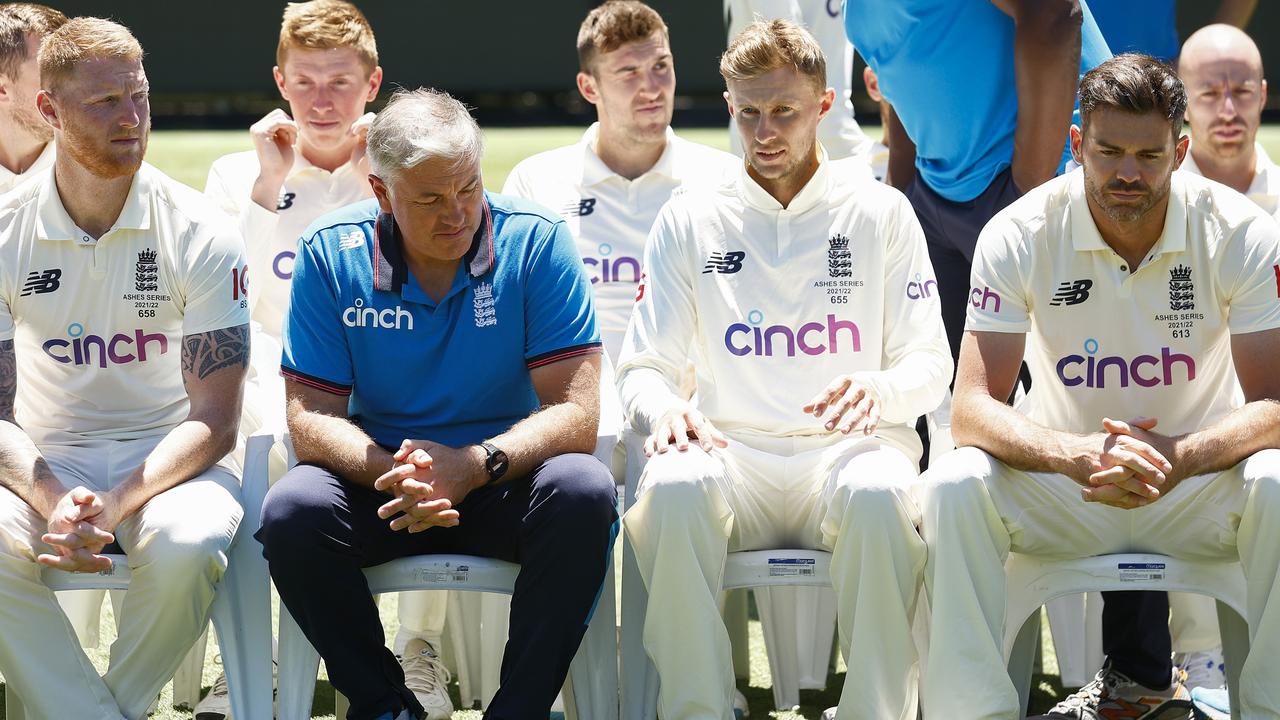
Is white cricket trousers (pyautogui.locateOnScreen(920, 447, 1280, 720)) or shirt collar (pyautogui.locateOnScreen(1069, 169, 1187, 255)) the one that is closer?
white cricket trousers (pyautogui.locateOnScreen(920, 447, 1280, 720))

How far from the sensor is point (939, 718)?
3.39 meters

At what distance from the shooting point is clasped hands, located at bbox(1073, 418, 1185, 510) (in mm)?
3383

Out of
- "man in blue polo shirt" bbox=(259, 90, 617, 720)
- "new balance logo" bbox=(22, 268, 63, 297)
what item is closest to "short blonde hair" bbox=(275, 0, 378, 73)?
"man in blue polo shirt" bbox=(259, 90, 617, 720)

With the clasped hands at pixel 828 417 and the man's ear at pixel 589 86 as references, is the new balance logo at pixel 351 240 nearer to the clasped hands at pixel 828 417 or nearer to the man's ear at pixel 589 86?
the clasped hands at pixel 828 417

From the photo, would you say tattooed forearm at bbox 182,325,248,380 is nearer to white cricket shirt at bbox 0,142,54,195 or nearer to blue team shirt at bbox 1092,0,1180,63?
white cricket shirt at bbox 0,142,54,195

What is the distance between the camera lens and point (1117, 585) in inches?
135

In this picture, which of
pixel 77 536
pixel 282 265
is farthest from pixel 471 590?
pixel 282 265

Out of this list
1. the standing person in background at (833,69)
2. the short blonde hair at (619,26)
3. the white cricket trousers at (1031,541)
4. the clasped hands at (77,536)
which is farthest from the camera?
the standing person in background at (833,69)

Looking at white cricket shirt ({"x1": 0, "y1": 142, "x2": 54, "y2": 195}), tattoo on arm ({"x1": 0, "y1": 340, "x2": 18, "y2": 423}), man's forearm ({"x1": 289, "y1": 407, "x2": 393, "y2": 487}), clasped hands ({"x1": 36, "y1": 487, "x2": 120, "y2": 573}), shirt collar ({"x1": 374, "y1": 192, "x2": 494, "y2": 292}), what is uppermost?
white cricket shirt ({"x1": 0, "y1": 142, "x2": 54, "y2": 195})

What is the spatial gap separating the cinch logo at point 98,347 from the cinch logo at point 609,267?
5.11 feet

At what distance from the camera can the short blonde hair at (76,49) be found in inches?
149

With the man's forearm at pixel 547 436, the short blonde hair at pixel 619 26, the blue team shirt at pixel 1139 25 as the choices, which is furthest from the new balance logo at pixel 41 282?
the blue team shirt at pixel 1139 25

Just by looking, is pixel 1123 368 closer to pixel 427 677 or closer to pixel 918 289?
pixel 918 289

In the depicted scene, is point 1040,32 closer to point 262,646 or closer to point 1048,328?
point 1048,328
